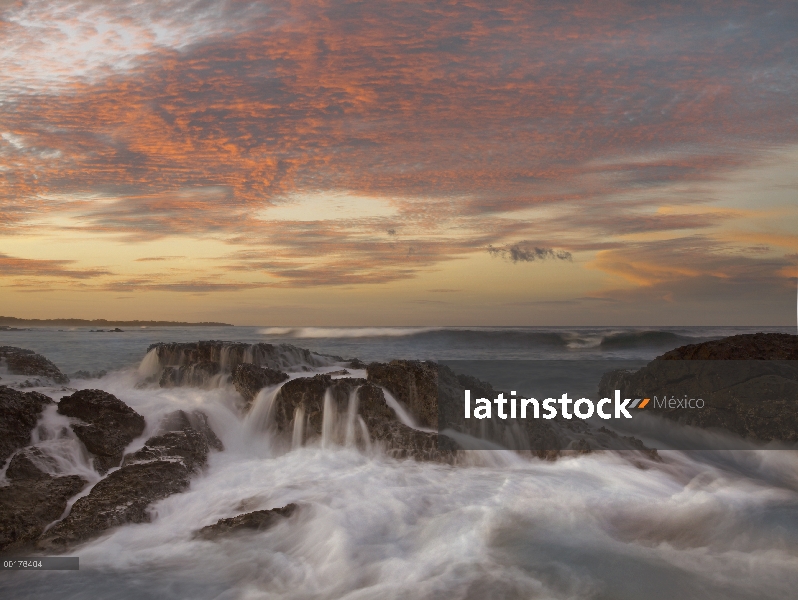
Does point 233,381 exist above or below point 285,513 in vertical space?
above

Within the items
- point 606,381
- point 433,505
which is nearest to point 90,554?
point 433,505

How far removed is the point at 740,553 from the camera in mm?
7191

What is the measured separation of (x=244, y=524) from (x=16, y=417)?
481 centimetres

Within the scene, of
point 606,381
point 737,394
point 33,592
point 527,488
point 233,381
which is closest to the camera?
point 33,592

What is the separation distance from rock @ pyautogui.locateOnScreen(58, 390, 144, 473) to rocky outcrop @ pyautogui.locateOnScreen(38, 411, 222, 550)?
36 centimetres

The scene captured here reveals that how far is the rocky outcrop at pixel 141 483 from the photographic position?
7.23 m

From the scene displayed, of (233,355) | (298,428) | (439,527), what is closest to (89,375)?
(233,355)

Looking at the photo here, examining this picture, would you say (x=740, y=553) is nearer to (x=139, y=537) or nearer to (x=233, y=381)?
(x=139, y=537)

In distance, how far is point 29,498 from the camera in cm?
778

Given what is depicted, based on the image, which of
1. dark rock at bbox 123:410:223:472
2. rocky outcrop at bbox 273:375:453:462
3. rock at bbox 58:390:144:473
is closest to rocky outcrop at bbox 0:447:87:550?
rock at bbox 58:390:144:473

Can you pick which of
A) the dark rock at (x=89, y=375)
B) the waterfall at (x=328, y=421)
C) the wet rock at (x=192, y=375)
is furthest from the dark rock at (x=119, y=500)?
the dark rock at (x=89, y=375)

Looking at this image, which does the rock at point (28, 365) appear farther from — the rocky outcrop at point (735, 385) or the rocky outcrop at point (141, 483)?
the rocky outcrop at point (735, 385)

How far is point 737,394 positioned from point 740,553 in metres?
5.98

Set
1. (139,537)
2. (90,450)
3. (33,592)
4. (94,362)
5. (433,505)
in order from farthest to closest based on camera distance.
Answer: (94,362) < (90,450) < (433,505) < (139,537) < (33,592)
